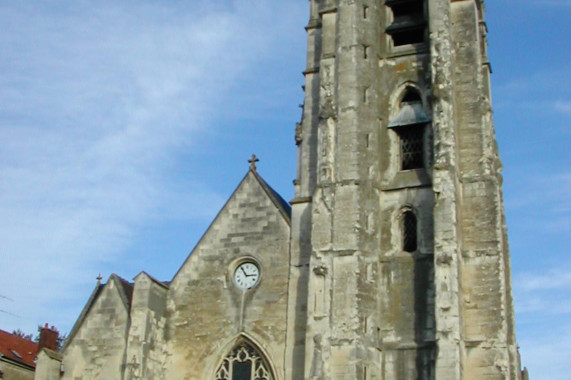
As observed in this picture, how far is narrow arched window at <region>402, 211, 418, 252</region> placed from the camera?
21.8 m

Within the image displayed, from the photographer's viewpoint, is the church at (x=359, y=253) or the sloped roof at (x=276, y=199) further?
the sloped roof at (x=276, y=199)

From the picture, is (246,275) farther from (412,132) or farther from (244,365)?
(412,132)

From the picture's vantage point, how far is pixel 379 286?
69.6 ft

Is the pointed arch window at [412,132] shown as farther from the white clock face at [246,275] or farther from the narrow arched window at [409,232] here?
the white clock face at [246,275]

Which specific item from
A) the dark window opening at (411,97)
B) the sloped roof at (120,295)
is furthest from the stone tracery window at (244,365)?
the dark window opening at (411,97)

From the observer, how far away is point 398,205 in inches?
871

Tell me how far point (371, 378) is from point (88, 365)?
732 centimetres

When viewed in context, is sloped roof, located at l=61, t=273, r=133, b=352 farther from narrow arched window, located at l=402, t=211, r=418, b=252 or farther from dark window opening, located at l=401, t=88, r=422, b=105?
dark window opening, located at l=401, t=88, r=422, b=105

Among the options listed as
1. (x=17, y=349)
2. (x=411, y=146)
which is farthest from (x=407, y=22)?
(x=17, y=349)

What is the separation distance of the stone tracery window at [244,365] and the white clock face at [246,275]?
1.49 metres

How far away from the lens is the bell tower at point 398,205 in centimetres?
2008

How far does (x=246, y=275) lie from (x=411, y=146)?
547cm

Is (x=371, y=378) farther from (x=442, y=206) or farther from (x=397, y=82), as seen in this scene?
(x=397, y=82)

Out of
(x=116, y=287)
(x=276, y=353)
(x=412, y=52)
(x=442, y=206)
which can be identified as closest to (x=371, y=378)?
(x=276, y=353)
